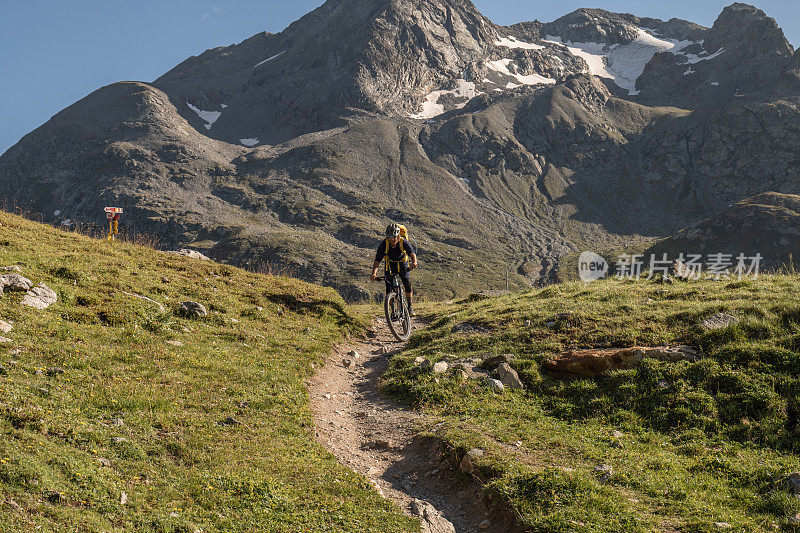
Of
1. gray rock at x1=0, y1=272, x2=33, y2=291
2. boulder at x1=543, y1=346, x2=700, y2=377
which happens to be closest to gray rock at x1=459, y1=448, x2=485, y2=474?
boulder at x1=543, y1=346, x2=700, y2=377

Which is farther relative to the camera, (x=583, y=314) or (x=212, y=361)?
(x=583, y=314)

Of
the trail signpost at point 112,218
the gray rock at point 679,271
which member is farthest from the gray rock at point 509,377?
the trail signpost at point 112,218

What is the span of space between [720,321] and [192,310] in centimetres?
1634

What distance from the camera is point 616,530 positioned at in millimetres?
6859

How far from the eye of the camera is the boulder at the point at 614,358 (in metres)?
12.1

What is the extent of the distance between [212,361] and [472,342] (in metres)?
8.07

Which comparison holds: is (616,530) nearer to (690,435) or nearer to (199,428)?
(690,435)

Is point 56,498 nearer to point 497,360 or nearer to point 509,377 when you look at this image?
point 509,377

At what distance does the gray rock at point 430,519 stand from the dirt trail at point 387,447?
1.0 inches

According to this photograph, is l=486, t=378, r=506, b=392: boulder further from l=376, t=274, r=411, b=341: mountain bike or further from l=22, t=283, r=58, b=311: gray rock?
l=22, t=283, r=58, b=311: gray rock

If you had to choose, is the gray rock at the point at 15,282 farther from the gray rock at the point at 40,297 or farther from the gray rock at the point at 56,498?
the gray rock at the point at 56,498

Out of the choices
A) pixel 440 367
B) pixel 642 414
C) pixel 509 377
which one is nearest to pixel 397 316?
pixel 440 367

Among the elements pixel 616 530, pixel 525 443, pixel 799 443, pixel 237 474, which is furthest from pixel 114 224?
pixel 799 443

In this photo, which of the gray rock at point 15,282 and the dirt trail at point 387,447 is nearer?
the dirt trail at point 387,447
